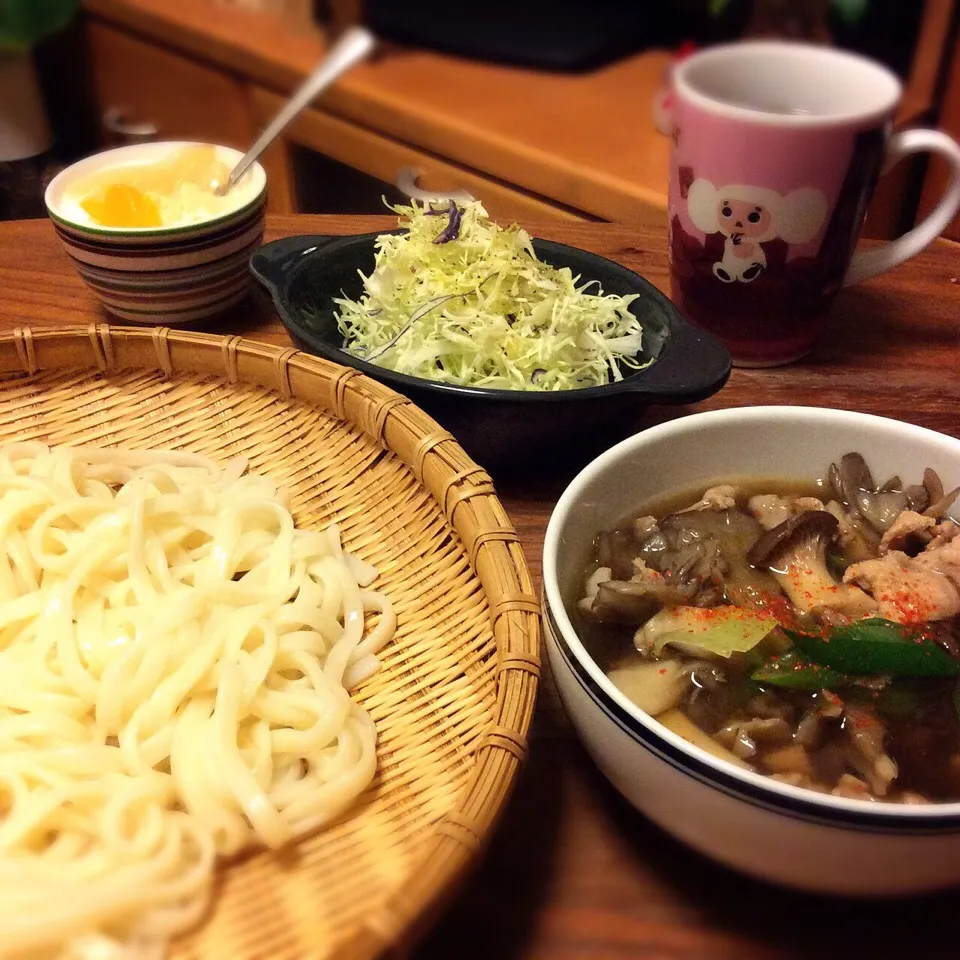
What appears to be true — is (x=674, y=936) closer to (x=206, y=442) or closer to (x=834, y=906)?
(x=834, y=906)

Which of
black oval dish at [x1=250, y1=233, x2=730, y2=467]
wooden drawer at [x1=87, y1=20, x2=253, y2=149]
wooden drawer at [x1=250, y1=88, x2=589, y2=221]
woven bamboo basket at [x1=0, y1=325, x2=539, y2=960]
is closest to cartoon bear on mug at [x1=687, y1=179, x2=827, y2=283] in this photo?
black oval dish at [x1=250, y1=233, x2=730, y2=467]

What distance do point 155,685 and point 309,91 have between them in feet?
2.72

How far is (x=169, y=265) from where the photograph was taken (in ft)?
3.71

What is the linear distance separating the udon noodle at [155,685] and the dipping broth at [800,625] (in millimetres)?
241

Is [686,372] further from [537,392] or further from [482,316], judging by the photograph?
[482,316]

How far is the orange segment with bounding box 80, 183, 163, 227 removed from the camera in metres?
1.15

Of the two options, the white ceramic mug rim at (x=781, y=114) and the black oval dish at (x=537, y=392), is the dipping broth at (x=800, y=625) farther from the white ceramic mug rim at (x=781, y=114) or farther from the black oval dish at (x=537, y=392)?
the white ceramic mug rim at (x=781, y=114)

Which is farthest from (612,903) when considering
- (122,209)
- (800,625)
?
(122,209)

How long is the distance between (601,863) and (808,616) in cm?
26

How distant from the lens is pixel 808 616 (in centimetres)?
74

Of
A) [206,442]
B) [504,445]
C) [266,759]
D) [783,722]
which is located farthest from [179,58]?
[783,722]

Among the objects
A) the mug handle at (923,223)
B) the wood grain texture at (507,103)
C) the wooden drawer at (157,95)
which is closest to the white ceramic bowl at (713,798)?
the mug handle at (923,223)

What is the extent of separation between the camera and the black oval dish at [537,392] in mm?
885

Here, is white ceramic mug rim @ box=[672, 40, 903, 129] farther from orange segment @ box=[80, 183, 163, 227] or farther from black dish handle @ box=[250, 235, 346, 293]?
orange segment @ box=[80, 183, 163, 227]
